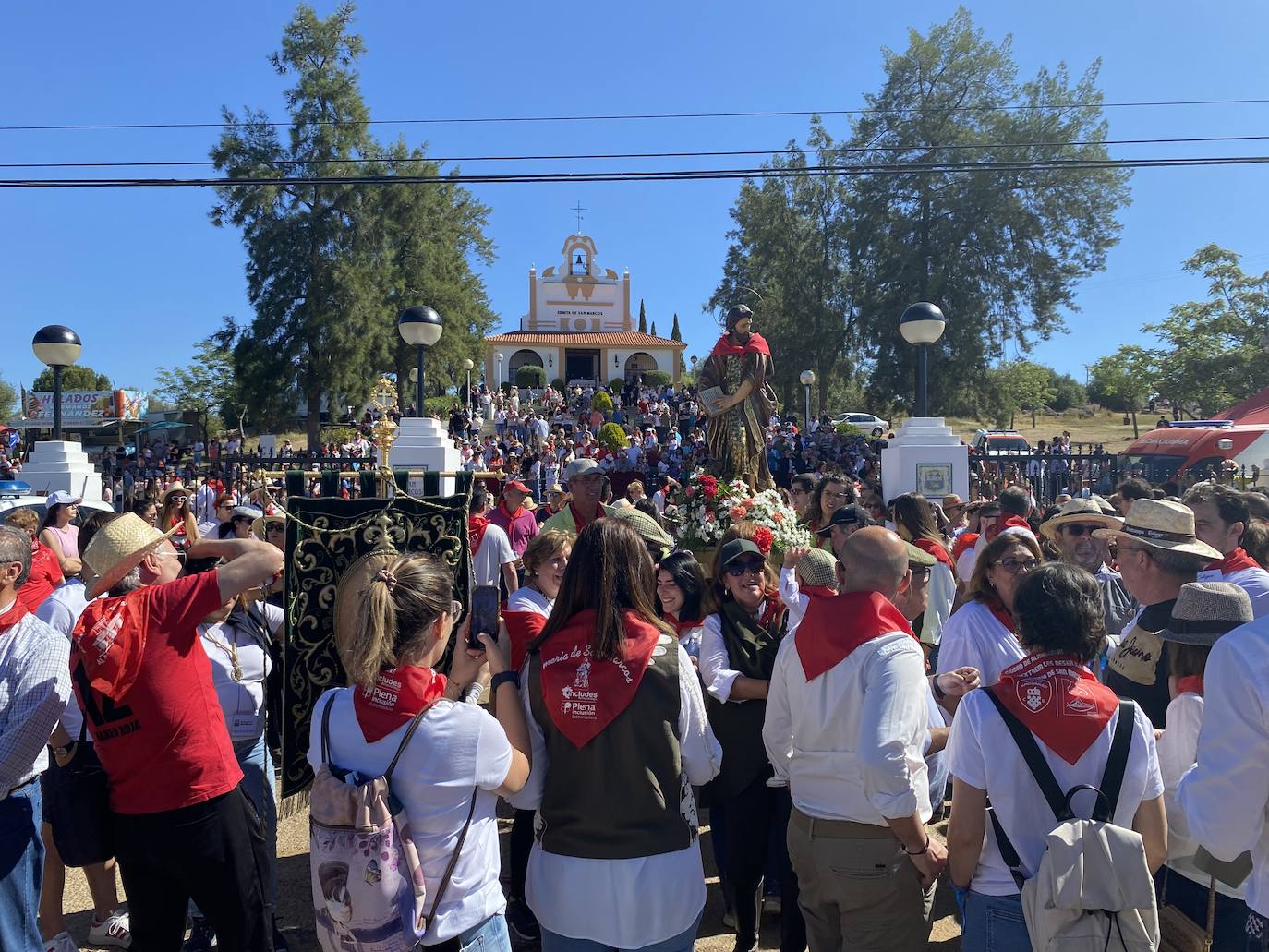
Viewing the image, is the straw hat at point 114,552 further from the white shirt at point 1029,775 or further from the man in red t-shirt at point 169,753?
the white shirt at point 1029,775

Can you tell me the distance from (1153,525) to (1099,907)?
6.46 ft

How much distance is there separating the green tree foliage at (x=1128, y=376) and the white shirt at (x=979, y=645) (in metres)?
39.3

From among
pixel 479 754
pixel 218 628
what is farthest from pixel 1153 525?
pixel 218 628

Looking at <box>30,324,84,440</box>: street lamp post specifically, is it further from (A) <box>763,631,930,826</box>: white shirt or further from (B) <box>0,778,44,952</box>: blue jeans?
(A) <box>763,631,930,826</box>: white shirt

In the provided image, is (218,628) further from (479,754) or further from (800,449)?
(800,449)

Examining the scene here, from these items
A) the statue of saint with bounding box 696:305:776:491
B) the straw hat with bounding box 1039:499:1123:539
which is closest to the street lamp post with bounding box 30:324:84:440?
the statue of saint with bounding box 696:305:776:491

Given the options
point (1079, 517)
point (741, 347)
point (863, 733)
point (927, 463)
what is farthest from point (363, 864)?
point (927, 463)

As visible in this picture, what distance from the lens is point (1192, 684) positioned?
8.87 feet

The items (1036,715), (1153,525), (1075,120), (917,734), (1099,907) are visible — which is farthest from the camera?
(1075,120)

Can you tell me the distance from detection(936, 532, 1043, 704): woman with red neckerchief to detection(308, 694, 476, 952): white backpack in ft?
7.00

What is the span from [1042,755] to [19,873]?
10.3ft

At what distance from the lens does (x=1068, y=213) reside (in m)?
30.4

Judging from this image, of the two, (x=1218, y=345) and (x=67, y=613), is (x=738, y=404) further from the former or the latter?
(x=1218, y=345)

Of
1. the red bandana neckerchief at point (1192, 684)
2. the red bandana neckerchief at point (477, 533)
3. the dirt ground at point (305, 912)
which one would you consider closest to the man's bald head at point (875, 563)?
the red bandana neckerchief at point (1192, 684)
